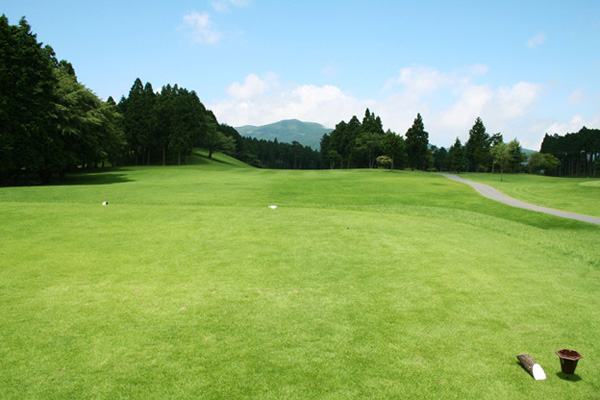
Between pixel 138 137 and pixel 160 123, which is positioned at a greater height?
pixel 160 123

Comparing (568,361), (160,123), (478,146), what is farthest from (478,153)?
(568,361)

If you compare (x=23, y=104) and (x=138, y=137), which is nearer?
(x=23, y=104)

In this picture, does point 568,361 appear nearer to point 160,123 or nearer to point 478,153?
point 160,123

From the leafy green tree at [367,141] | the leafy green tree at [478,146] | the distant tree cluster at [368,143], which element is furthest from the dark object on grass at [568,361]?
the leafy green tree at [478,146]

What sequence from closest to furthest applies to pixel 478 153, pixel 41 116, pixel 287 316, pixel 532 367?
pixel 532 367
pixel 287 316
pixel 41 116
pixel 478 153

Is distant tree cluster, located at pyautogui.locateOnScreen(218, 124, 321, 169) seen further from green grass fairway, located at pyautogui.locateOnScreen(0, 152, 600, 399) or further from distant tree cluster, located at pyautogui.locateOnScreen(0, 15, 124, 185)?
green grass fairway, located at pyautogui.locateOnScreen(0, 152, 600, 399)

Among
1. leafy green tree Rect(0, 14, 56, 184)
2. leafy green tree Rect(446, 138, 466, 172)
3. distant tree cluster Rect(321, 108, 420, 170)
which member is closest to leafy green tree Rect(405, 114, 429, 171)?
distant tree cluster Rect(321, 108, 420, 170)

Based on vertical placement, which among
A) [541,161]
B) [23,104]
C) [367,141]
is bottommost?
[23,104]

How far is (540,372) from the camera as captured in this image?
11.2 feet

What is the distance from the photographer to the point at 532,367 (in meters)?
3.44

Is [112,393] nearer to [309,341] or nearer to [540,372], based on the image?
[309,341]

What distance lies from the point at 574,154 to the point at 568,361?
4911 inches

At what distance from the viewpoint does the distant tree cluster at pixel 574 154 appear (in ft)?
302

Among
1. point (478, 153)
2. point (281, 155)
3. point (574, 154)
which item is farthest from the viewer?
point (281, 155)
